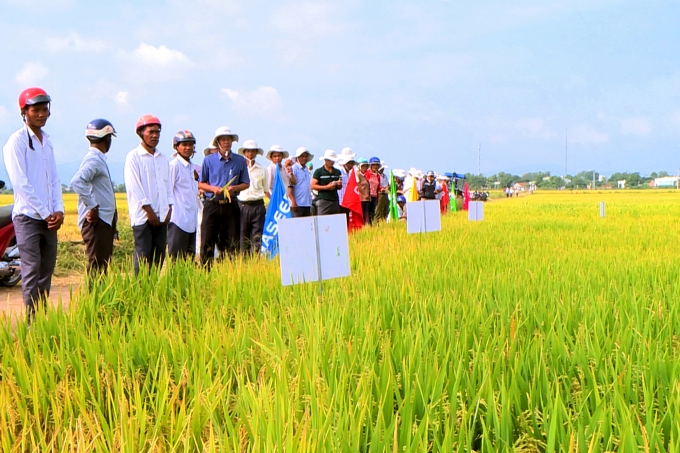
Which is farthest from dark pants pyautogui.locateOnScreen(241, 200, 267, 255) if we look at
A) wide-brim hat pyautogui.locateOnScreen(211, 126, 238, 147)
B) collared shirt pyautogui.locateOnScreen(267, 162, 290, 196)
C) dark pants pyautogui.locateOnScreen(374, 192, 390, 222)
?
dark pants pyautogui.locateOnScreen(374, 192, 390, 222)

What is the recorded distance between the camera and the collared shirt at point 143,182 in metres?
4.39

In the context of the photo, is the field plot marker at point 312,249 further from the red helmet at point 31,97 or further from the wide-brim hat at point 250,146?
the wide-brim hat at point 250,146

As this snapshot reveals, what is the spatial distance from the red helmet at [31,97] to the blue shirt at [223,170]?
2.51 m

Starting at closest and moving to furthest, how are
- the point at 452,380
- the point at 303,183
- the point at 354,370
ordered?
the point at 452,380
the point at 354,370
the point at 303,183

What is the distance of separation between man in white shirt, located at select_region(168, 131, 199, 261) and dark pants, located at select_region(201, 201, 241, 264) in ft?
2.16

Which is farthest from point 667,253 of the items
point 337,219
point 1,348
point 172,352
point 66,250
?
point 66,250

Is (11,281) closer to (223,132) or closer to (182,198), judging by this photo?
(182,198)

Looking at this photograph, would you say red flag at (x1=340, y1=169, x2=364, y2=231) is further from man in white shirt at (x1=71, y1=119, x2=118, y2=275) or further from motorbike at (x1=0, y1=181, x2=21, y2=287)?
man in white shirt at (x1=71, y1=119, x2=118, y2=275)

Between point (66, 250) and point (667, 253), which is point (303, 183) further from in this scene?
point (667, 253)

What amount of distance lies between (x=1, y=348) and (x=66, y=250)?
279 inches

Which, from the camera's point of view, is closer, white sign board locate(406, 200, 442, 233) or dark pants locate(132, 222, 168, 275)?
dark pants locate(132, 222, 168, 275)

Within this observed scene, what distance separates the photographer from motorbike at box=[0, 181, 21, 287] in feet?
16.8

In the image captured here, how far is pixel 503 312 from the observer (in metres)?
2.72

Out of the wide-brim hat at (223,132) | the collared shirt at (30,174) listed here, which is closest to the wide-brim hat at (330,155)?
the wide-brim hat at (223,132)
